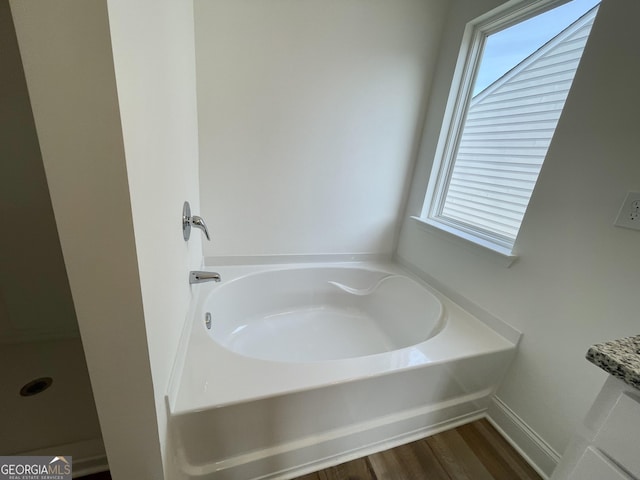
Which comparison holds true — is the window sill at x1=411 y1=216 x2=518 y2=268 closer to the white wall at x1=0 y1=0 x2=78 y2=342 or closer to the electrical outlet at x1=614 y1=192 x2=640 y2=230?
the electrical outlet at x1=614 y1=192 x2=640 y2=230

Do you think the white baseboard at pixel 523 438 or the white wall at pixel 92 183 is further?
the white baseboard at pixel 523 438

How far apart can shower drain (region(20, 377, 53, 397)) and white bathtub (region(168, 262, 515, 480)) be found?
0.74 m

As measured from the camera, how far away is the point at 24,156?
114 centimetres

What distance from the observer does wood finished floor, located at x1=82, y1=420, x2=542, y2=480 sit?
102 cm

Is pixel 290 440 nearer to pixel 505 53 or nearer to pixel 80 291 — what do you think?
pixel 80 291

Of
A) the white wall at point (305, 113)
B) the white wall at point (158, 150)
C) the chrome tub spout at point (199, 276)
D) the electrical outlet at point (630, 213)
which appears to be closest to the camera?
the white wall at point (158, 150)

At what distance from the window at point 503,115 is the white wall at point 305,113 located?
26 centimetres

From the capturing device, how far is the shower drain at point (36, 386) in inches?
Result: 44.0

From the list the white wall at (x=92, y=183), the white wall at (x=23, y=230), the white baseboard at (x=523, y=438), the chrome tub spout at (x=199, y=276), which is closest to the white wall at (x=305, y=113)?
the chrome tub spout at (x=199, y=276)

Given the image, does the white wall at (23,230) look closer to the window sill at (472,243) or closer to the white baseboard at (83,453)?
the white baseboard at (83,453)

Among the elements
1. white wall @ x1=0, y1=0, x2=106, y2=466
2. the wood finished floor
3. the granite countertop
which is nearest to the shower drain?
white wall @ x1=0, y1=0, x2=106, y2=466

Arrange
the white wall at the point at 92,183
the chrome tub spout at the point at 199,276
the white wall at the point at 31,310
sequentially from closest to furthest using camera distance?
the white wall at the point at 92,183 < the white wall at the point at 31,310 < the chrome tub spout at the point at 199,276

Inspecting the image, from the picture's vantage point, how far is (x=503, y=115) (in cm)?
137

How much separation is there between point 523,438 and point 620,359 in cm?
109
